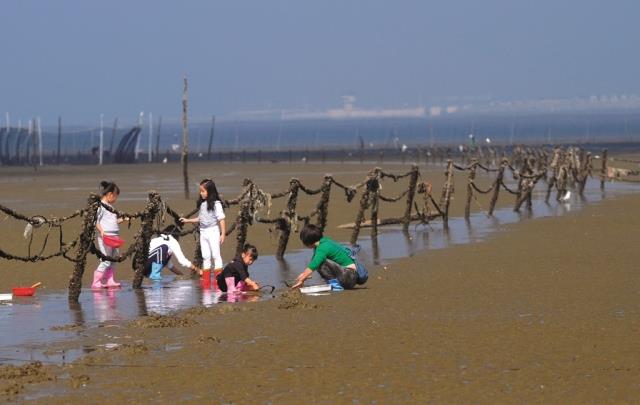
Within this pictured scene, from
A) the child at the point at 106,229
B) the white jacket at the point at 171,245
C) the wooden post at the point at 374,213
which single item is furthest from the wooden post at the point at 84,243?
the wooden post at the point at 374,213

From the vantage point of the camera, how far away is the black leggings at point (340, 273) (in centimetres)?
1401

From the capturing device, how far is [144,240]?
15195 millimetres

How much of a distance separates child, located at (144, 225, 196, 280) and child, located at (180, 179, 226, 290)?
0.66 metres

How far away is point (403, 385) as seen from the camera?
8.72 m

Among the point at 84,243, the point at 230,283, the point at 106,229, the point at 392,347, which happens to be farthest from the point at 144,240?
the point at 392,347

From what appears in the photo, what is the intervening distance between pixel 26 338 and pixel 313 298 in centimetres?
333

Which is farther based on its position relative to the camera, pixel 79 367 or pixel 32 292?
pixel 32 292

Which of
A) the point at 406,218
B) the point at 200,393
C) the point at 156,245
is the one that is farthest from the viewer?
the point at 406,218

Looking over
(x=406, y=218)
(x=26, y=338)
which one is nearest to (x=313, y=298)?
(x=26, y=338)

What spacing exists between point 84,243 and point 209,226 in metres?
1.88

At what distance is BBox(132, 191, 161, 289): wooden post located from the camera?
15.1 meters

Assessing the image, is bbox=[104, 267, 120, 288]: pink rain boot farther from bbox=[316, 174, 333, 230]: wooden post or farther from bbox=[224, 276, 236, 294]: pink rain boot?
bbox=[316, 174, 333, 230]: wooden post

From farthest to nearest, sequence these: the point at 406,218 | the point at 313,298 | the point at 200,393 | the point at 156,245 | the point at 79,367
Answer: the point at 406,218 → the point at 156,245 → the point at 313,298 → the point at 79,367 → the point at 200,393

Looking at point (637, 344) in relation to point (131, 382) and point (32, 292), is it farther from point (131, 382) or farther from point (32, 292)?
point (32, 292)
